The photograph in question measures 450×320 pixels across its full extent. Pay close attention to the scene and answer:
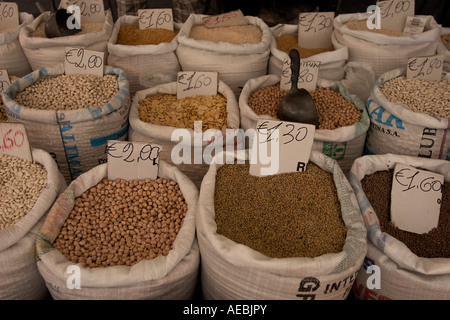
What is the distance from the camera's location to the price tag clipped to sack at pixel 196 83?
1832 millimetres

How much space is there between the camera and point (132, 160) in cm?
138

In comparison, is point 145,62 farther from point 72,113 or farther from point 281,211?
point 281,211

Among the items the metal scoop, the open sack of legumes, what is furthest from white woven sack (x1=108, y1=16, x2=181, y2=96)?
the open sack of legumes

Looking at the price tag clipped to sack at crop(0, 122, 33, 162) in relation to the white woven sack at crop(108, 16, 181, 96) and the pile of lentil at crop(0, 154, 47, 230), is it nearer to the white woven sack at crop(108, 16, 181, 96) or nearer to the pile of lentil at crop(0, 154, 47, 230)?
the pile of lentil at crop(0, 154, 47, 230)

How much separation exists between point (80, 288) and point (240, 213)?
1.67 ft

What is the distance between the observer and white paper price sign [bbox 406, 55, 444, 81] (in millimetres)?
1788

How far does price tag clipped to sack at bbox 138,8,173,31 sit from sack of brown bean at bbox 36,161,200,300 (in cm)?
112

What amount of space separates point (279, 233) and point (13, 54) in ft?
5.56

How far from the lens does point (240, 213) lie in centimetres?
126

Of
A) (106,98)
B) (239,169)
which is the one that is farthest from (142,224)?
(106,98)

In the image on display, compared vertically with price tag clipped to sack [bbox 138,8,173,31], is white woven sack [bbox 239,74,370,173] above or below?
below

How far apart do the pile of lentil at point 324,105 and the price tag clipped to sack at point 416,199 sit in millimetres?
356

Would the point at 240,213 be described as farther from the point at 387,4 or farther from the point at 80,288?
the point at 387,4

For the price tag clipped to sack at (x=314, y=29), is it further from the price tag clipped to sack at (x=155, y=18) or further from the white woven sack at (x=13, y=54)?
the white woven sack at (x=13, y=54)
